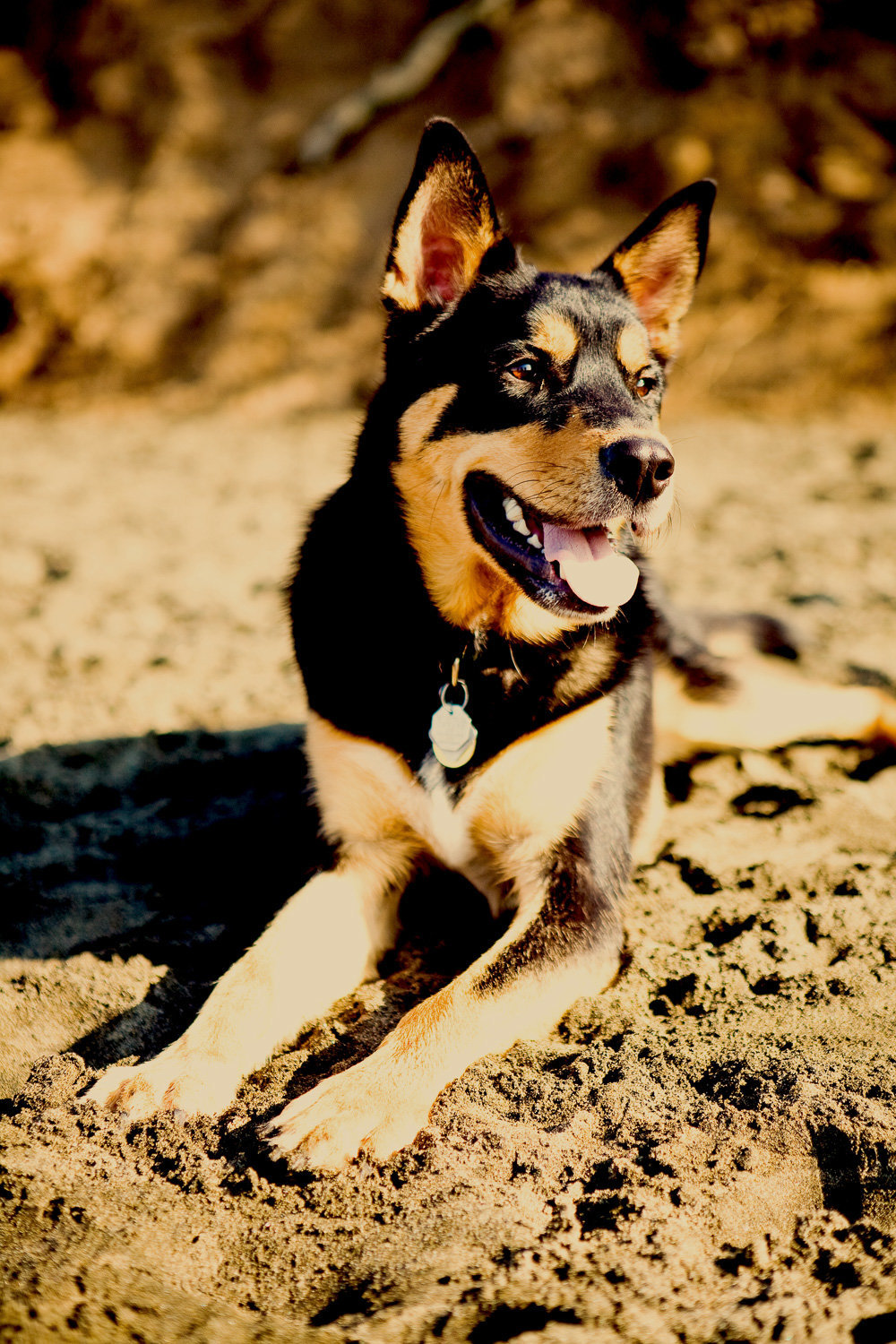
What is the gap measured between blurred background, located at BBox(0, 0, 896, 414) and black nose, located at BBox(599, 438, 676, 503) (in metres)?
6.91

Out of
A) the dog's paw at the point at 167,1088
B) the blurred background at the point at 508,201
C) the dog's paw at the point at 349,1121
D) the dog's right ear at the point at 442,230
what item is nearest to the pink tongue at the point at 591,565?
the dog's right ear at the point at 442,230

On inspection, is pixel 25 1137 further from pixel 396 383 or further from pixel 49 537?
pixel 49 537

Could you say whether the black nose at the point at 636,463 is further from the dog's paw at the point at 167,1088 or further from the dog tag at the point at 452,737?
the dog's paw at the point at 167,1088

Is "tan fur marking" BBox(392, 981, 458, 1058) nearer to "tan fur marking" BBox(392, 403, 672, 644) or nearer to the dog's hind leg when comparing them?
"tan fur marking" BBox(392, 403, 672, 644)

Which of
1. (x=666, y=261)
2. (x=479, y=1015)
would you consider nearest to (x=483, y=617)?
(x=479, y=1015)

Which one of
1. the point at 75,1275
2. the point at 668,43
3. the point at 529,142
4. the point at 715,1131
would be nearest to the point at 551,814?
the point at 715,1131

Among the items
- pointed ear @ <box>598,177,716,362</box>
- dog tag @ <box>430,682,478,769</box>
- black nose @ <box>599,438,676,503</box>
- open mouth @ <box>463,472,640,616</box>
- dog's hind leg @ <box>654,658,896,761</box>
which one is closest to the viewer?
black nose @ <box>599,438,676,503</box>

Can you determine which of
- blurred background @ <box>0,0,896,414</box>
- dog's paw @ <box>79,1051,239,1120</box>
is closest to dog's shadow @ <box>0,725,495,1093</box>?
dog's paw @ <box>79,1051,239,1120</box>

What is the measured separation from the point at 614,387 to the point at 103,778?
2.37 meters

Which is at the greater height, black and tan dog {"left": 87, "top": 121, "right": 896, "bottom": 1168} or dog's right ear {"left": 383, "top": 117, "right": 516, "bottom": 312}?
dog's right ear {"left": 383, "top": 117, "right": 516, "bottom": 312}

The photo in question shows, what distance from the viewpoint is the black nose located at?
260cm

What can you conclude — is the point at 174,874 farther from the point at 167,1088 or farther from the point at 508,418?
the point at 508,418

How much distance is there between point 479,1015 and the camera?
237 centimetres

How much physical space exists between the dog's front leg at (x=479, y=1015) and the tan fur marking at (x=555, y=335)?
1.42 m
